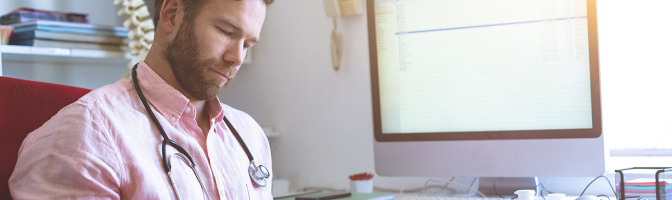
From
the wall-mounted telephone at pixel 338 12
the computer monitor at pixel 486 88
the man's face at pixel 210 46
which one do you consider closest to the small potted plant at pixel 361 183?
the computer monitor at pixel 486 88

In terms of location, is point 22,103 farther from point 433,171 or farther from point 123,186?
point 433,171

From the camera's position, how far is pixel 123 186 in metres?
0.71

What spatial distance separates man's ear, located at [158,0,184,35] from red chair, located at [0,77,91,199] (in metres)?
0.20

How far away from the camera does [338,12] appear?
1688 millimetres

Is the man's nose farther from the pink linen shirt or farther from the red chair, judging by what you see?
the red chair

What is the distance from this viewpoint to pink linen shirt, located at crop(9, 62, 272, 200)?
0.66m

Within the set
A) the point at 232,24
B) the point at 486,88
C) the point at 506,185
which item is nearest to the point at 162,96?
the point at 232,24

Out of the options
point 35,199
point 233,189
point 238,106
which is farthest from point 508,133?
point 238,106

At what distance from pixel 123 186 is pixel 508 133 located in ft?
2.63

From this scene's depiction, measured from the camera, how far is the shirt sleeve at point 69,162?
2.15 feet

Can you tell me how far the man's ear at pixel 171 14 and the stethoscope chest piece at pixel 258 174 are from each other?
0.28 meters

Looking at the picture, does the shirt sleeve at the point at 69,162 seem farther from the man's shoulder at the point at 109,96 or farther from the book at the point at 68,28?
the book at the point at 68,28

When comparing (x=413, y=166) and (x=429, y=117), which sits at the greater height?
(x=429, y=117)

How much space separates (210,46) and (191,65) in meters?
0.04
